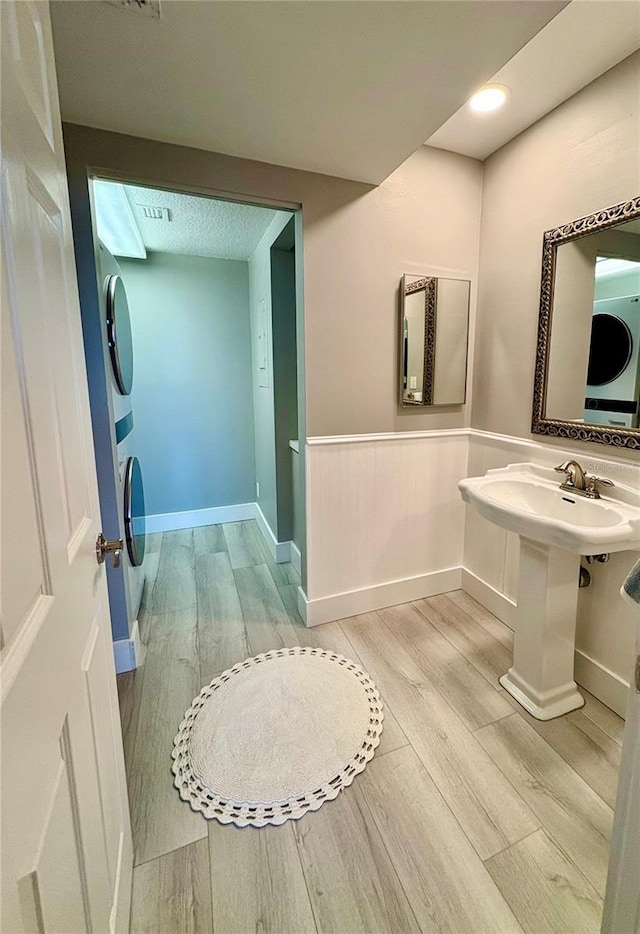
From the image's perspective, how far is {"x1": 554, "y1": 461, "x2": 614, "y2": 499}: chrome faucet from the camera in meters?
1.69

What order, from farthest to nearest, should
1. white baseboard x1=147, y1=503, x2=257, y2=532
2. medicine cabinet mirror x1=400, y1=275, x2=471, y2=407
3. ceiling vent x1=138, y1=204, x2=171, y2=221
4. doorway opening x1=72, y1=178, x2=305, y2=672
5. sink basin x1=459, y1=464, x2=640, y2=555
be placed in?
white baseboard x1=147, y1=503, x2=257, y2=532, ceiling vent x1=138, y1=204, x2=171, y2=221, medicine cabinet mirror x1=400, y1=275, x2=471, y2=407, doorway opening x1=72, y1=178, x2=305, y2=672, sink basin x1=459, y1=464, x2=640, y2=555

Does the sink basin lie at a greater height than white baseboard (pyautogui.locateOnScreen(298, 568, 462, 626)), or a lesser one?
greater

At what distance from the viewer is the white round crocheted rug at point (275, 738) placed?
137 cm

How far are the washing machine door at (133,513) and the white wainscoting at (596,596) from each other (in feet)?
6.46

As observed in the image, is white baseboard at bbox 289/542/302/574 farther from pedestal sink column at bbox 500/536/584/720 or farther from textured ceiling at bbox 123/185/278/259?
→ textured ceiling at bbox 123/185/278/259

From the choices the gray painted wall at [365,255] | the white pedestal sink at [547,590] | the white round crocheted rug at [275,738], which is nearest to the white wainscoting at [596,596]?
the white pedestal sink at [547,590]

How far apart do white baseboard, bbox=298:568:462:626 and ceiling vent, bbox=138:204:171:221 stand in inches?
95.3

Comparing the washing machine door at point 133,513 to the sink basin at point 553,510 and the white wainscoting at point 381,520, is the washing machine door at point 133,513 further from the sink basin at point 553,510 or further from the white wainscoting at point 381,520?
the sink basin at point 553,510

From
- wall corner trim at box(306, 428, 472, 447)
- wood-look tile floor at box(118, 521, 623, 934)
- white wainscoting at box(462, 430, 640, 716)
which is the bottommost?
wood-look tile floor at box(118, 521, 623, 934)

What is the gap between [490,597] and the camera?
2.41m

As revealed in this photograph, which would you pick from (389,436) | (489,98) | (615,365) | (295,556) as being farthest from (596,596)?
(489,98)

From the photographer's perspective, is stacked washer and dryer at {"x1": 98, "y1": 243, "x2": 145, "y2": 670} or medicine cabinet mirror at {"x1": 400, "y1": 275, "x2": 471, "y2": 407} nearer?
stacked washer and dryer at {"x1": 98, "y1": 243, "x2": 145, "y2": 670}

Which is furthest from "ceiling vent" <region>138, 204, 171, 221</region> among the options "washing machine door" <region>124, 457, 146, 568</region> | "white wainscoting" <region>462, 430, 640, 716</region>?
"white wainscoting" <region>462, 430, 640, 716</region>

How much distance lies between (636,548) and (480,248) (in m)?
1.75
